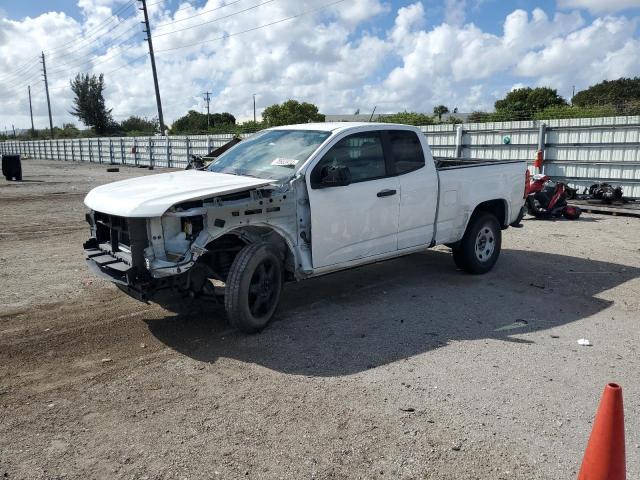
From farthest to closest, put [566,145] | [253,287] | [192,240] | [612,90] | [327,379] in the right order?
[612,90], [566,145], [253,287], [192,240], [327,379]

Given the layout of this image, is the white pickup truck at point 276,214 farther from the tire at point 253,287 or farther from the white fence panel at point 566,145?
the white fence panel at point 566,145

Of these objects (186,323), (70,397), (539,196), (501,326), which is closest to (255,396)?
(70,397)

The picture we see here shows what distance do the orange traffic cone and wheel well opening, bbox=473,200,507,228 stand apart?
482 centimetres

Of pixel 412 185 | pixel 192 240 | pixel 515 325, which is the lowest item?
pixel 515 325

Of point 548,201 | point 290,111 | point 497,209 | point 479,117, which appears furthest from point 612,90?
point 497,209

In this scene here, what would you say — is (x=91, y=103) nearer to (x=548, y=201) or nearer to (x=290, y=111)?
(x=290, y=111)

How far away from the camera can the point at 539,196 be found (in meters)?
12.3

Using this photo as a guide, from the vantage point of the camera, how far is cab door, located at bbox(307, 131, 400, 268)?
17.6ft

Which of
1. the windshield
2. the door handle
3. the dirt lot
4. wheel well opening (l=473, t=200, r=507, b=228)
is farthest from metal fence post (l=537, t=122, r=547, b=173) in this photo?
the windshield

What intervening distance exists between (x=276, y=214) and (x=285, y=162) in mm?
694

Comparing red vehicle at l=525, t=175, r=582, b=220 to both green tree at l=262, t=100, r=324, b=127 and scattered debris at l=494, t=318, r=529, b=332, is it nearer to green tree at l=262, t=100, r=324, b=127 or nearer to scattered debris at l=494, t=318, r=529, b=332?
scattered debris at l=494, t=318, r=529, b=332

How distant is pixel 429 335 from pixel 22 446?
11.0ft

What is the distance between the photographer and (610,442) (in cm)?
267

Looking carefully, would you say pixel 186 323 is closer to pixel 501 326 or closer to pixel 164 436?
pixel 164 436
